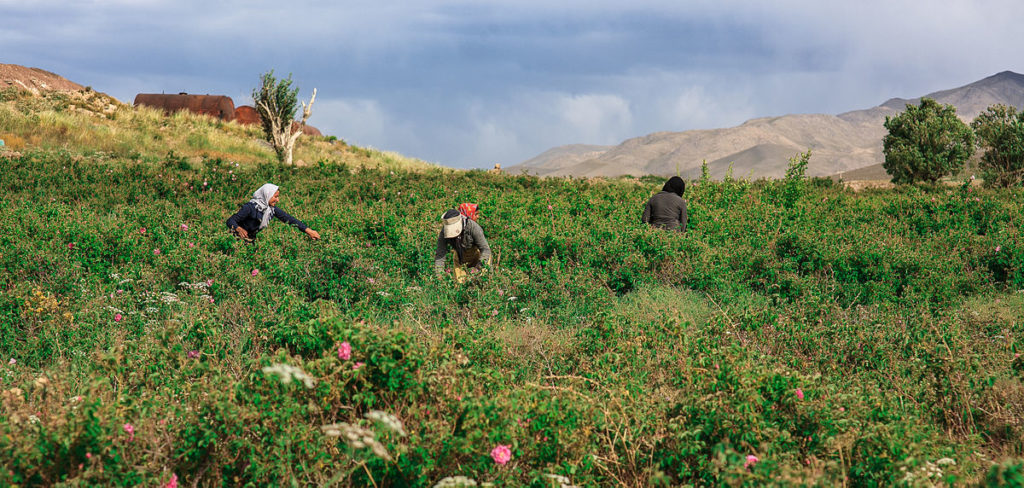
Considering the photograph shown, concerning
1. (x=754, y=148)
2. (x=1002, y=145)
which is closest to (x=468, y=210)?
(x=1002, y=145)

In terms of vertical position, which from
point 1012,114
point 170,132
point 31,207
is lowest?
point 31,207

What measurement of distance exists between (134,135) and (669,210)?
22.0m

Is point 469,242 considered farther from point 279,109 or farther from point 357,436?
point 279,109

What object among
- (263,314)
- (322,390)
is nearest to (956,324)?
(322,390)

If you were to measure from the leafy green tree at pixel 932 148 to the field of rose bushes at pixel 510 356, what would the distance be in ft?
101

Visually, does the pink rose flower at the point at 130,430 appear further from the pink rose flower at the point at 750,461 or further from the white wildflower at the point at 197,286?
the white wildflower at the point at 197,286

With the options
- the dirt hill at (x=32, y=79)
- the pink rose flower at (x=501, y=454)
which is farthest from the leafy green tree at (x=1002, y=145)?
the dirt hill at (x=32, y=79)

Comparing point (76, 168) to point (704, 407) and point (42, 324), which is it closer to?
point (42, 324)

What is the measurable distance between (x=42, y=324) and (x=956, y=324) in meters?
6.95

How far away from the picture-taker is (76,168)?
15422mm

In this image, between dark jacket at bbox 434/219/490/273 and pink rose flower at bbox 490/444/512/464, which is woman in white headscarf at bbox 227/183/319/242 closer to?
dark jacket at bbox 434/219/490/273

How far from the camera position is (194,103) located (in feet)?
121

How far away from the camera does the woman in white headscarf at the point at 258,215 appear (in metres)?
8.44

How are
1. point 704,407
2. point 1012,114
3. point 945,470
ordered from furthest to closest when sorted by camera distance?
point 1012,114
point 704,407
point 945,470
